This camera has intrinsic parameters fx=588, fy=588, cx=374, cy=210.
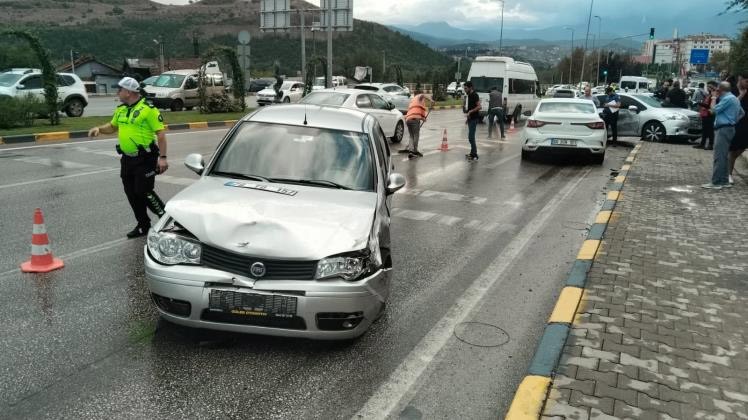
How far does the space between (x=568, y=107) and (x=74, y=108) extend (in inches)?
727

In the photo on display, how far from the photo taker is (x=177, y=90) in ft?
95.7

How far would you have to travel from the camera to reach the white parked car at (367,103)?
16.4 meters

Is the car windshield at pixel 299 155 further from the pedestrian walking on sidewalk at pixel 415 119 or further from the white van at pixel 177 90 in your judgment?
the white van at pixel 177 90

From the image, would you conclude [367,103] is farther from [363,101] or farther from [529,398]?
[529,398]

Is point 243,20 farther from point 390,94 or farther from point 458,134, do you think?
point 458,134

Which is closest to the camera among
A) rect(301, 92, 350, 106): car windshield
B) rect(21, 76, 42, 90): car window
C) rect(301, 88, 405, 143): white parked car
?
rect(301, 92, 350, 106): car windshield

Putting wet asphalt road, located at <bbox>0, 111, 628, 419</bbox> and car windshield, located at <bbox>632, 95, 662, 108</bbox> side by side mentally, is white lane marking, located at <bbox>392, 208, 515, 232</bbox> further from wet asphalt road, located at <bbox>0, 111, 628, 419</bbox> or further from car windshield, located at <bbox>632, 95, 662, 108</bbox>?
car windshield, located at <bbox>632, 95, 662, 108</bbox>

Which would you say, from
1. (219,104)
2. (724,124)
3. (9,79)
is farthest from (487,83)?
(9,79)

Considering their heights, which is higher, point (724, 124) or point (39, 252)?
point (724, 124)

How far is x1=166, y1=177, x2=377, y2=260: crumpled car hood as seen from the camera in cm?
389

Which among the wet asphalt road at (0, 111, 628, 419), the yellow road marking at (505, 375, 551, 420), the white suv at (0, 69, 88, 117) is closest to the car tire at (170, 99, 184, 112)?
the white suv at (0, 69, 88, 117)

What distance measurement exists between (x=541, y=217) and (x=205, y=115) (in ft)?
65.2

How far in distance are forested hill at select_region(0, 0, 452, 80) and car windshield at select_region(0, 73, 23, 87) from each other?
65.9 m

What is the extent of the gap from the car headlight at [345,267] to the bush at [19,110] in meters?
17.1
